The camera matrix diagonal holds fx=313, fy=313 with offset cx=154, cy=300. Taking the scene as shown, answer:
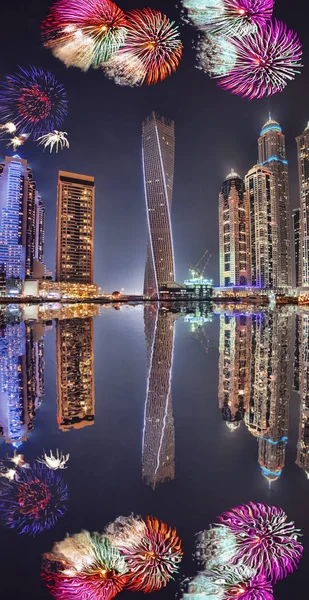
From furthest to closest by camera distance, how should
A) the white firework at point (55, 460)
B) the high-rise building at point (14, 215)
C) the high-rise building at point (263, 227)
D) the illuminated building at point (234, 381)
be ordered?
the high-rise building at point (263, 227)
the high-rise building at point (14, 215)
the illuminated building at point (234, 381)
the white firework at point (55, 460)

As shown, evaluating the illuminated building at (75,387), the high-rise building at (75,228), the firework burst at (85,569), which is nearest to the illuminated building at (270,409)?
the firework burst at (85,569)

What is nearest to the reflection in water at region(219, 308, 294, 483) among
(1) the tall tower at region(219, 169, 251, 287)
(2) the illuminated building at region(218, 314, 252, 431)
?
(2) the illuminated building at region(218, 314, 252, 431)

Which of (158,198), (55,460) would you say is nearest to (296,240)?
(158,198)

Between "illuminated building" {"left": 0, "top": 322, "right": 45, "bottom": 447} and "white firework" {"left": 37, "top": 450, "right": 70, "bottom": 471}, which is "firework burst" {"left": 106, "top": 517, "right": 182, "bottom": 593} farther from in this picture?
"illuminated building" {"left": 0, "top": 322, "right": 45, "bottom": 447}

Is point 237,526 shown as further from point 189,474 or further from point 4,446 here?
point 4,446

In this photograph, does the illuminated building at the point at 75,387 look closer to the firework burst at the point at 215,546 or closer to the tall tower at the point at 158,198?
the firework burst at the point at 215,546

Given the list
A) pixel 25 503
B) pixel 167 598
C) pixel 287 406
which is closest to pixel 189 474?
pixel 167 598
